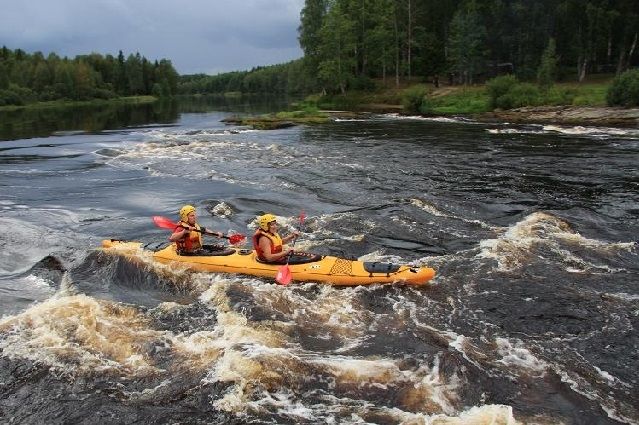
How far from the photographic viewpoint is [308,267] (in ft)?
36.4

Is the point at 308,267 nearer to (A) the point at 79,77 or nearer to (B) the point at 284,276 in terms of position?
(B) the point at 284,276

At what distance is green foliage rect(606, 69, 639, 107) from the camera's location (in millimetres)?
35062

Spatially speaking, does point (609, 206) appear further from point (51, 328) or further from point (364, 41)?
point (364, 41)

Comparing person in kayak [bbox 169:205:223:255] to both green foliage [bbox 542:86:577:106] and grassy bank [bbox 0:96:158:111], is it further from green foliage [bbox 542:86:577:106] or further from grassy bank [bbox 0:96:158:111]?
grassy bank [bbox 0:96:158:111]

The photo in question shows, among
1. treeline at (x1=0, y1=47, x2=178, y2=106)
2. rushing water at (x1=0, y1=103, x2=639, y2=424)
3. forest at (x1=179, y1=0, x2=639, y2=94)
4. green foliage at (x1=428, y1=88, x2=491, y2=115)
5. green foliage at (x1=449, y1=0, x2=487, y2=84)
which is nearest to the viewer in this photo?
rushing water at (x1=0, y1=103, x2=639, y2=424)

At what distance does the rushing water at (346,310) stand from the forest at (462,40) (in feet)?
103

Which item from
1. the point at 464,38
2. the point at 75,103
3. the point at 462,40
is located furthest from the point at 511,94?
the point at 75,103

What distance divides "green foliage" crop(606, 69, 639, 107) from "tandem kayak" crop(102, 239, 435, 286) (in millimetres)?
31687

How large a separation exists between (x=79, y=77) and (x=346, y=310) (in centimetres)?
11208

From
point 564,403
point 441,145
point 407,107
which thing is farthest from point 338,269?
point 407,107

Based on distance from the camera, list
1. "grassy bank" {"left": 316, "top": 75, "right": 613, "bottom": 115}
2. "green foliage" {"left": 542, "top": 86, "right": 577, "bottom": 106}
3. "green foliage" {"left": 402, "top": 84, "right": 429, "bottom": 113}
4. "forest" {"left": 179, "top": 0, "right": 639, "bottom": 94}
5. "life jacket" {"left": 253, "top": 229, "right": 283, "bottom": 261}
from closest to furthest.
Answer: "life jacket" {"left": 253, "top": 229, "right": 283, "bottom": 261}
"green foliage" {"left": 542, "top": 86, "right": 577, "bottom": 106}
"grassy bank" {"left": 316, "top": 75, "right": 613, "bottom": 115}
"forest" {"left": 179, "top": 0, "right": 639, "bottom": 94}
"green foliage" {"left": 402, "top": 84, "right": 429, "bottom": 113}

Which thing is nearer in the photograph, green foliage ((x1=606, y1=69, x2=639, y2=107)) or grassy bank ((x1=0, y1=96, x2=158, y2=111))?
green foliage ((x1=606, y1=69, x2=639, y2=107))

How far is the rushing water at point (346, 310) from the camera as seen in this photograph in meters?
7.19

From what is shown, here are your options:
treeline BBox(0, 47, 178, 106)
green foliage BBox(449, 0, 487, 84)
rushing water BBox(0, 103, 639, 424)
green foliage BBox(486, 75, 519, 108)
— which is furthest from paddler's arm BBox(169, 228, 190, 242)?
treeline BBox(0, 47, 178, 106)
